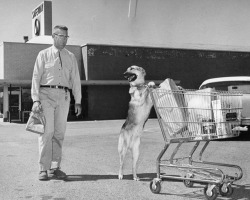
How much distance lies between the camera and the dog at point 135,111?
6.11m

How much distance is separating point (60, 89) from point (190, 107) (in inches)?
88.7

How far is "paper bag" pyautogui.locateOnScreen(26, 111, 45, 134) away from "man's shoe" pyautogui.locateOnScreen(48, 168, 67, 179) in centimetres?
65

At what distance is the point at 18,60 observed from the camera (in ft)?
111

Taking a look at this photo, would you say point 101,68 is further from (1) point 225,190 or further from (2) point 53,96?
(1) point 225,190

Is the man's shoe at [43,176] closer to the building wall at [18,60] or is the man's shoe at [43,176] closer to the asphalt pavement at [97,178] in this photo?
the asphalt pavement at [97,178]

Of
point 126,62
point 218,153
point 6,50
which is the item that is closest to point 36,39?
point 6,50

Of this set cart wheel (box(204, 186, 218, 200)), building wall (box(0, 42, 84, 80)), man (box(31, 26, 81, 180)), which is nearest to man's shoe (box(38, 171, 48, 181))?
man (box(31, 26, 81, 180))

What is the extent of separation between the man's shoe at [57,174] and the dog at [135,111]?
37.3 inches

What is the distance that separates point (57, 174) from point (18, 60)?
28590mm

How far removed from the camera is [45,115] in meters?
6.47

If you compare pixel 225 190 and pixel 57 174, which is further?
pixel 57 174

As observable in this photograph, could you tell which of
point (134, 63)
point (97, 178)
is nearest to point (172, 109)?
point (97, 178)

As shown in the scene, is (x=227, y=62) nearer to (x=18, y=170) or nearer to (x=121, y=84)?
(x=121, y=84)

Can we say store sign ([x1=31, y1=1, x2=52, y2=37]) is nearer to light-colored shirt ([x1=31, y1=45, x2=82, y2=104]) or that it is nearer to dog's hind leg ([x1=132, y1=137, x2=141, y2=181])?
light-colored shirt ([x1=31, y1=45, x2=82, y2=104])
